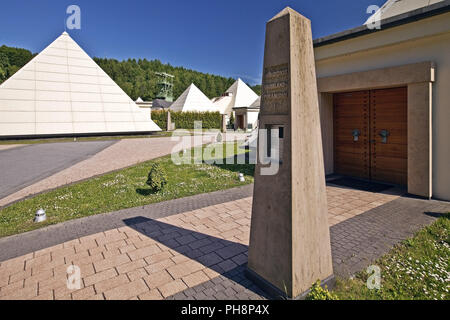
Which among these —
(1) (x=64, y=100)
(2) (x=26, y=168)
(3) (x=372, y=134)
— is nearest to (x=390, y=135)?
(3) (x=372, y=134)

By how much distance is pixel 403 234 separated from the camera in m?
4.38

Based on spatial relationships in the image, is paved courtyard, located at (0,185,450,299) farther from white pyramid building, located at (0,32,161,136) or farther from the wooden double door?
white pyramid building, located at (0,32,161,136)

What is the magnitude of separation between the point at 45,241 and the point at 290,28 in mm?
4943

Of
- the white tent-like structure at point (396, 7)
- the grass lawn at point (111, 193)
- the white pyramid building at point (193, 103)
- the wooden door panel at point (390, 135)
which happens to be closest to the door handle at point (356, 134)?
the wooden door panel at point (390, 135)

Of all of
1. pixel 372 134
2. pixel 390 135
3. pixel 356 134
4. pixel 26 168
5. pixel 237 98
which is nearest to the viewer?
pixel 390 135

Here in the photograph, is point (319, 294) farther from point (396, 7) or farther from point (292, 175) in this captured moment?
point (396, 7)

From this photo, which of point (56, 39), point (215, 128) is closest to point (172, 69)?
point (215, 128)

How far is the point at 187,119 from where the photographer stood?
42562 mm

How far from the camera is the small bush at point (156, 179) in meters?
7.20

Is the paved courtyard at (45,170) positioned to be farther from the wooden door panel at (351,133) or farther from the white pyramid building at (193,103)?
the white pyramid building at (193,103)

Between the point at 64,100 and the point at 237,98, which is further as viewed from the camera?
the point at 237,98

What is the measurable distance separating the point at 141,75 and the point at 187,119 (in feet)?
158

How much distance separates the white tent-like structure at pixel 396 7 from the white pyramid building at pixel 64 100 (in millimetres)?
24301

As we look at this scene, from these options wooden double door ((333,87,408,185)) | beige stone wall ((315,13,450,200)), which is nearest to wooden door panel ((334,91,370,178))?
wooden double door ((333,87,408,185))
